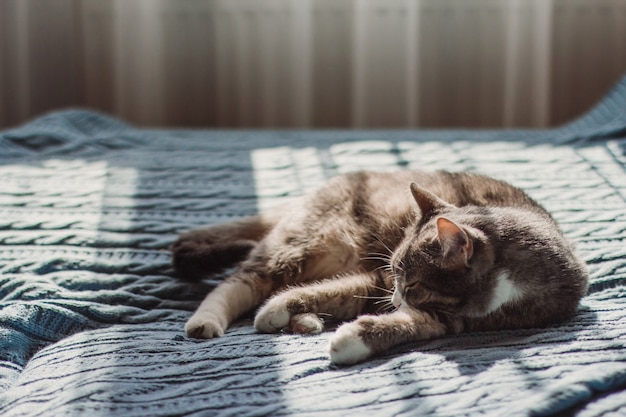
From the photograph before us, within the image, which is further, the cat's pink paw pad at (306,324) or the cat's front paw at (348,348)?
the cat's pink paw pad at (306,324)

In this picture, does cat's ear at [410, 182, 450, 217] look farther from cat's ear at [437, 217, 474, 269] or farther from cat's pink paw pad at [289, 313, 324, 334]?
cat's pink paw pad at [289, 313, 324, 334]

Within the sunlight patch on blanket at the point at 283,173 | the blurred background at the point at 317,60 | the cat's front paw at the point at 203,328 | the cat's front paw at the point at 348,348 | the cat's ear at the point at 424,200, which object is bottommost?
the cat's front paw at the point at 203,328

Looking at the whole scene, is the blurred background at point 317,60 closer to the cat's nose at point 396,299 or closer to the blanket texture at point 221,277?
the blanket texture at point 221,277

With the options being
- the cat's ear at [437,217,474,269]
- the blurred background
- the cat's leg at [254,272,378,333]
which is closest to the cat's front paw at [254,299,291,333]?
the cat's leg at [254,272,378,333]

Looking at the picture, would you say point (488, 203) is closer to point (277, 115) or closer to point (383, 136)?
point (383, 136)

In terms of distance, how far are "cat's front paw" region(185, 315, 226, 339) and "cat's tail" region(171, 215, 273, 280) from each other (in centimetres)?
19

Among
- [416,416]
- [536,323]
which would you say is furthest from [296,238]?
[416,416]

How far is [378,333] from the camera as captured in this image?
3.74 feet

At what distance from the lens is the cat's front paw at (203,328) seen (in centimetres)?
126

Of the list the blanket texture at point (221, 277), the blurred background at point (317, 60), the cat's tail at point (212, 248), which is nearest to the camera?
the blanket texture at point (221, 277)

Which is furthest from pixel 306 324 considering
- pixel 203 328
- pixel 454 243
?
pixel 454 243

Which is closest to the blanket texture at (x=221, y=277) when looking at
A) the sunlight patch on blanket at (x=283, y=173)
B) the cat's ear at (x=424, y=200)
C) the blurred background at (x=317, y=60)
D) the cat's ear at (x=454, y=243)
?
the sunlight patch on blanket at (x=283, y=173)

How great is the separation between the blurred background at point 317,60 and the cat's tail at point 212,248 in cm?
157

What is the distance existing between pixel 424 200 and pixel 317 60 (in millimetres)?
1859
